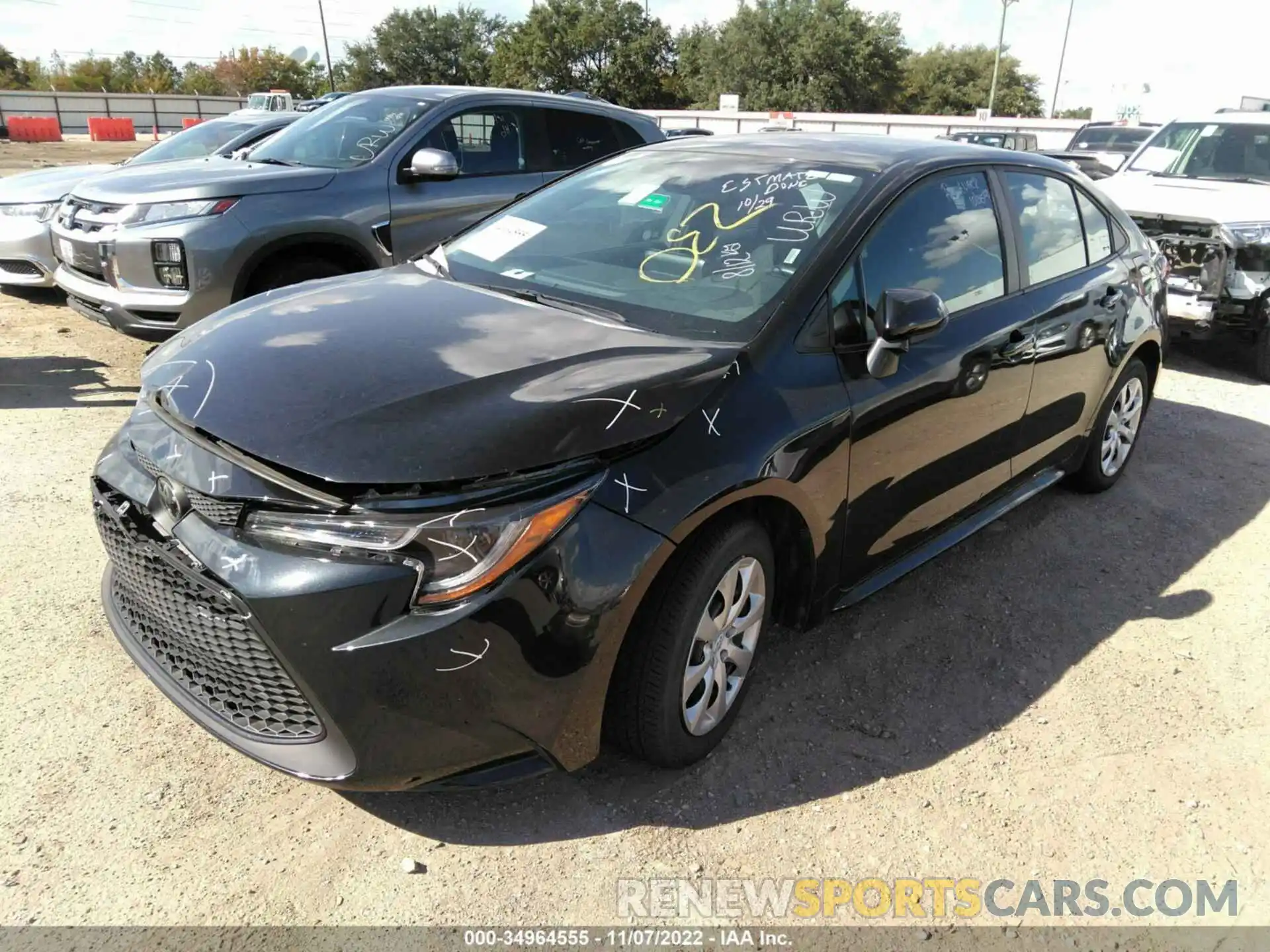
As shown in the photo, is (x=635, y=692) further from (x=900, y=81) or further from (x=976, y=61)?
(x=976, y=61)

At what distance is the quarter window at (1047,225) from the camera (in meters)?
3.75

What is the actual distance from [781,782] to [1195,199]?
22.8 feet

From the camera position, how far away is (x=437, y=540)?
79.0 inches

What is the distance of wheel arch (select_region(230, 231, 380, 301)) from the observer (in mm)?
5340

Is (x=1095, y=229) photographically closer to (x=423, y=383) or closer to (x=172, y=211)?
(x=423, y=383)

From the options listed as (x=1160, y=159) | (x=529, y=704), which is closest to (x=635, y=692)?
(x=529, y=704)

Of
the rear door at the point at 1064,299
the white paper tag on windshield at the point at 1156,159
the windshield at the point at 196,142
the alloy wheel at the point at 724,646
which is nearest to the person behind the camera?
the alloy wheel at the point at 724,646

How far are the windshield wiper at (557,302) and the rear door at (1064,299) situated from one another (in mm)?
1809

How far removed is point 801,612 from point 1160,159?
7.88m

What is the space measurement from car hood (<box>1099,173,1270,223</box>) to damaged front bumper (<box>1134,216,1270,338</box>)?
4.6 inches

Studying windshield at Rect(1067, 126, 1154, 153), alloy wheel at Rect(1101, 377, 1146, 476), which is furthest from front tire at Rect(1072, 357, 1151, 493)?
windshield at Rect(1067, 126, 1154, 153)

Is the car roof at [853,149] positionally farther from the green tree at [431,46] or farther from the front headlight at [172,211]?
the green tree at [431,46]

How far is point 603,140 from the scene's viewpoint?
705 cm

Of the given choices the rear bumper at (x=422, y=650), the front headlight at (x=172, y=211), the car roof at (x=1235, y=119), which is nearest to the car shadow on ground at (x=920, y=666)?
the rear bumper at (x=422, y=650)
